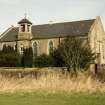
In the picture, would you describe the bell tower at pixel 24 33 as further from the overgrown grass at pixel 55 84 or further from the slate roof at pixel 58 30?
the overgrown grass at pixel 55 84

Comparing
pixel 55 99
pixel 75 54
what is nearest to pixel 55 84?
pixel 55 99

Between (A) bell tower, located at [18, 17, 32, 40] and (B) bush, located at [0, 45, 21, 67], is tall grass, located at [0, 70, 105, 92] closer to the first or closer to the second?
(B) bush, located at [0, 45, 21, 67]

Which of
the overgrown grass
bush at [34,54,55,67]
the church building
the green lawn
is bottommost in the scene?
the green lawn

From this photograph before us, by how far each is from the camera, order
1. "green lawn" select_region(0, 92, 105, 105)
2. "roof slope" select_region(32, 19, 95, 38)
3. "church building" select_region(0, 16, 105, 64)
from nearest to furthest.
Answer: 1. "green lawn" select_region(0, 92, 105, 105)
2. "roof slope" select_region(32, 19, 95, 38)
3. "church building" select_region(0, 16, 105, 64)

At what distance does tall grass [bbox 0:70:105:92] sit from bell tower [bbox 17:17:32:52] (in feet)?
120

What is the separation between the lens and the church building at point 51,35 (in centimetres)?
5238

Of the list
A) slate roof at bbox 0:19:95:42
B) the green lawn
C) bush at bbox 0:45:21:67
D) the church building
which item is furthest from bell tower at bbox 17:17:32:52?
the green lawn

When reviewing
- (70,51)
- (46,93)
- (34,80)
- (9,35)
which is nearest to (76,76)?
(34,80)

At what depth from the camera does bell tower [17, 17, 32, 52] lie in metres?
55.6

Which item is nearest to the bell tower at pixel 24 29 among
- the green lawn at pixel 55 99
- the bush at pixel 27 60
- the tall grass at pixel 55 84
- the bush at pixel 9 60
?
the bush at pixel 27 60

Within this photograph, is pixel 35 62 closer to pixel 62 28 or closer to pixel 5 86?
pixel 62 28

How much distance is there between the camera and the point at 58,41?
53.4m

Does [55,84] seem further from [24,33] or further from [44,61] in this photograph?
[24,33]

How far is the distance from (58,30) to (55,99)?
4203cm
